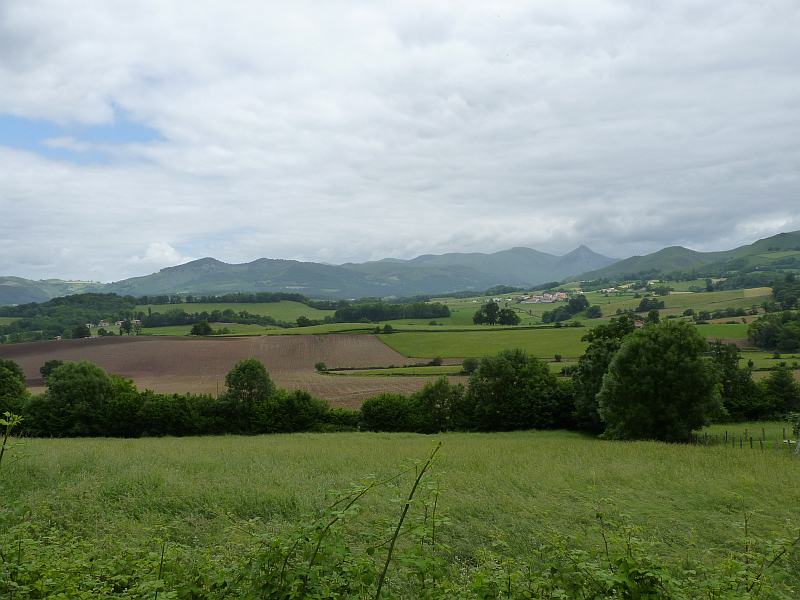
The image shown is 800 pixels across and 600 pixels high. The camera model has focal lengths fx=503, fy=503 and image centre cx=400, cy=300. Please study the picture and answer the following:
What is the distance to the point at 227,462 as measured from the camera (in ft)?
67.4

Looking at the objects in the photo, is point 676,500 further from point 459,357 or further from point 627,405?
point 459,357

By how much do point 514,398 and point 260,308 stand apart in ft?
490

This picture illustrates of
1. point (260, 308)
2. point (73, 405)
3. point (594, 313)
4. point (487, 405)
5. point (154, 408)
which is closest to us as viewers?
point (73, 405)

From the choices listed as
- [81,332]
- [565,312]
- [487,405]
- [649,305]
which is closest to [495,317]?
[565,312]

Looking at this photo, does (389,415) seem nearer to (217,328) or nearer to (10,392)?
(10,392)

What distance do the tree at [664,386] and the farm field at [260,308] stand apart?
133 metres

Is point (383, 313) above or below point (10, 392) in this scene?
above

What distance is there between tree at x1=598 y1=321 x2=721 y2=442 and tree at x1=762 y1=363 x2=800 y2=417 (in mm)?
19669

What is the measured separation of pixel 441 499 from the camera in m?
14.3

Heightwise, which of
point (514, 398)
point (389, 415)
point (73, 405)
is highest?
point (73, 405)

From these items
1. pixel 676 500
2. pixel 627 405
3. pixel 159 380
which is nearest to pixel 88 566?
pixel 676 500

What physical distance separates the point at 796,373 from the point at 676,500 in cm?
5987

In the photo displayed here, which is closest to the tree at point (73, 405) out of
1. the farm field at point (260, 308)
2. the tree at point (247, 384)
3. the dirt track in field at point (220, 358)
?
the tree at point (247, 384)

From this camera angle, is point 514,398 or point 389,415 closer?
point 514,398
